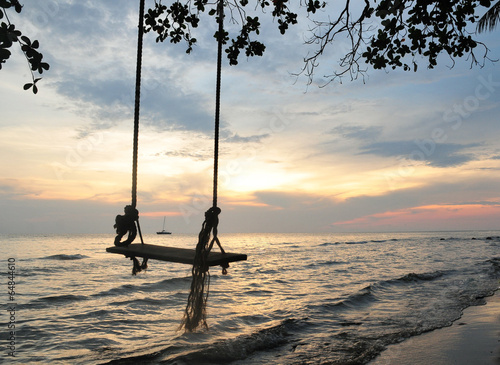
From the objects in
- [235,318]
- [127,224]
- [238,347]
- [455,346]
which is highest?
[127,224]

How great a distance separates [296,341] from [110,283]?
37.6ft

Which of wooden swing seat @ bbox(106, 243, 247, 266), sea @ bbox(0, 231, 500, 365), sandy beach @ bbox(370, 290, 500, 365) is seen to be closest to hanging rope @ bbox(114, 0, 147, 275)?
wooden swing seat @ bbox(106, 243, 247, 266)

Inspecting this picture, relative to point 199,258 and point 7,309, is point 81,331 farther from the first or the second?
point 199,258

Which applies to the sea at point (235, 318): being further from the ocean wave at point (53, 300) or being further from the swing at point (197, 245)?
the swing at point (197, 245)

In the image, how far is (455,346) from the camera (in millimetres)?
5988

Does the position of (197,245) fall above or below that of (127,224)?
below

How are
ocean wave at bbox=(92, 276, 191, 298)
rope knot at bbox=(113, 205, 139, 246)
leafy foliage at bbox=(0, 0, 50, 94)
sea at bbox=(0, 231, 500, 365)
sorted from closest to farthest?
1. leafy foliage at bbox=(0, 0, 50, 94)
2. rope knot at bbox=(113, 205, 139, 246)
3. sea at bbox=(0, 231, 500, 365)
4. ocean wave at bbox=(92, 276, 191, 298)

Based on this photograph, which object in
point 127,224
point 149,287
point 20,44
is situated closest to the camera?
point 20,44

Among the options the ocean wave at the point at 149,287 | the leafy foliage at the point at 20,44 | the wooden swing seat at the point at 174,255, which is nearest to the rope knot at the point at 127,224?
the wooden swing seat at the point at 174,255

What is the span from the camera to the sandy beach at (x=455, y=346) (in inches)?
211

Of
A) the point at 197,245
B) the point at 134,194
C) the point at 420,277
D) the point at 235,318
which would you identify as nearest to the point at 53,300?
the point at 235,318

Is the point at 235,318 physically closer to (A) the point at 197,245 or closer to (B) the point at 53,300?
(A) the point at 197,245

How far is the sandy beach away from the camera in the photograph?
5350mm

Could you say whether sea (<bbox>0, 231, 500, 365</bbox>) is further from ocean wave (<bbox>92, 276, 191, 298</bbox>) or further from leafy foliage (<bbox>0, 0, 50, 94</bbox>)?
leafy foliage (<bbox>0, 0, 50, 94</bbox>)
